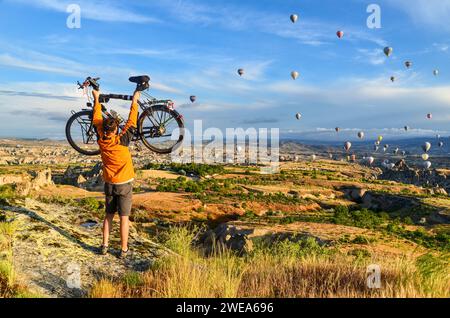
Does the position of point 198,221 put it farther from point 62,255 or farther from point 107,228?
point 62,255

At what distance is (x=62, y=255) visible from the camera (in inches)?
345

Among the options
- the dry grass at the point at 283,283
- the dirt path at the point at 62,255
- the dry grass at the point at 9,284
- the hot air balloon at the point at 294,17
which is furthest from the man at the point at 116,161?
the hot air balloon at the point at 294,17

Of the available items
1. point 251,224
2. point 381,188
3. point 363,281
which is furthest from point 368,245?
point 381,188

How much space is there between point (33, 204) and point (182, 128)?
21.5ft

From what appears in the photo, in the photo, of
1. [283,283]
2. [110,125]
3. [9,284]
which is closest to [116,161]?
[110,125]

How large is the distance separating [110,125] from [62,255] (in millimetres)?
2896

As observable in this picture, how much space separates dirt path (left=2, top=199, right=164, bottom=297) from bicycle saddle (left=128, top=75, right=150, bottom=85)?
387 centimetres

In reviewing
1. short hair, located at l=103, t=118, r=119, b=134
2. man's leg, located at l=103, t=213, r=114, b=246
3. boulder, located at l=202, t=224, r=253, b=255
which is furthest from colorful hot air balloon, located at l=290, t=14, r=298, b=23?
man's leg, located at l=103, t=213, r=114, b=246

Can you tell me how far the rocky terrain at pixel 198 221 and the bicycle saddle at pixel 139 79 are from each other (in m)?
1.78

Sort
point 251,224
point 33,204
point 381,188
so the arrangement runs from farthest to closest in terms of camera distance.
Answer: point 381,188
point 251,224
point 33,204

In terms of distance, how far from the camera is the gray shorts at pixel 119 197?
31.1ft

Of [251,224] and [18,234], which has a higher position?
[18,234]
